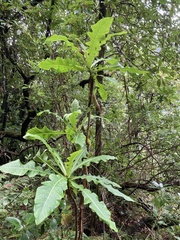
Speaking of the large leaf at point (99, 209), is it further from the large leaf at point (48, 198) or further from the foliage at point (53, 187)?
the large leaf at point (48, 198)

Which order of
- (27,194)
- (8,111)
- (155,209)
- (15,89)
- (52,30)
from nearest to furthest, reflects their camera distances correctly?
(27,194)
(155,209)
(52,30)
(15,89)
(8,111)

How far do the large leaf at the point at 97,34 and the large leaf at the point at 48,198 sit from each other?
47 cm

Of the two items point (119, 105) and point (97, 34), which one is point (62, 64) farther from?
point (119, 105)

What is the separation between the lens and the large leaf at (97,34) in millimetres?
821

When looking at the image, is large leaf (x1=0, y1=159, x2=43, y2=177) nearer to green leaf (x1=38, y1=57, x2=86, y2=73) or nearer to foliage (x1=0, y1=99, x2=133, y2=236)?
foliage (x1=0, y1=99, x2=133, y2=236)

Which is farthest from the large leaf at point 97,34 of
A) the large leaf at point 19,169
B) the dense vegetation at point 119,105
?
the dense vegetation at point 119,105

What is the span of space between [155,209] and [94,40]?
3.60 feet

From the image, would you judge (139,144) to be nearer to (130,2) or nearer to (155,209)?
(155,209)

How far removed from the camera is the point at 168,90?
1.91 meters

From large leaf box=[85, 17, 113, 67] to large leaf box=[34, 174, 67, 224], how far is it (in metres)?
0.47

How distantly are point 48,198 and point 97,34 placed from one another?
600 millimetres

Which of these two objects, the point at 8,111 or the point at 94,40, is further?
the point at 8,111

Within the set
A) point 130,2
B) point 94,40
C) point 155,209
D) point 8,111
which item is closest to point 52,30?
point 130,2

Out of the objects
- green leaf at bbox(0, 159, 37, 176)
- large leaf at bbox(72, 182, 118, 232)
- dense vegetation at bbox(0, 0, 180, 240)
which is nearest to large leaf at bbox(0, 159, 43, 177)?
green leaf at bbox(0, 159, 37, 176)
